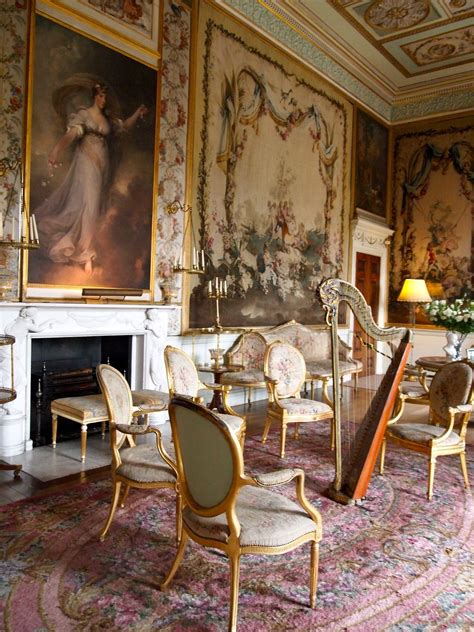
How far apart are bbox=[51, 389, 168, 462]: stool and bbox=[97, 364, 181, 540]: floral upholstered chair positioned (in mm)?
998

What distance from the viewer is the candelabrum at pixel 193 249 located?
577 cm

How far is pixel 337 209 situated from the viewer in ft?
28.9

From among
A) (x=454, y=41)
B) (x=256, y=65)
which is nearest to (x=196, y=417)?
(x=256, y=65)

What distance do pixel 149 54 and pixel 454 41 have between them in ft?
17.7

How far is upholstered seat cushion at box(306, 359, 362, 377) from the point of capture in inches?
263

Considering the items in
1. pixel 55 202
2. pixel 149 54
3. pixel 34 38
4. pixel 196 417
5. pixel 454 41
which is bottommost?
pixel 196 417

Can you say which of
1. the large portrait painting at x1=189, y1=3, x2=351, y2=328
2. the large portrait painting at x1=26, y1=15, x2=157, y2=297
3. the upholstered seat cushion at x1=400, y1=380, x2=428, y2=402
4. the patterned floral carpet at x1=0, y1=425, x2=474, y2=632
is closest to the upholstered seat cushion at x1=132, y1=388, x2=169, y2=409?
the patterned floral carpet at x1=0, y1=425, x2=474, y2=632

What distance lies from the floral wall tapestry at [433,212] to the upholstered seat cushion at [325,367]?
3139 millimetres

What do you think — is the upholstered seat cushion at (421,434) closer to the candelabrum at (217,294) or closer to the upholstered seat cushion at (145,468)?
the upholstered seat cushion at (145,468)

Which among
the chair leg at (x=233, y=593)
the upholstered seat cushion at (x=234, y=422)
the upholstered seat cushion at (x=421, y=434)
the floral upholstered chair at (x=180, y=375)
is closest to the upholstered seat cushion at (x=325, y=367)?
the upholstered seat cushion at (x=421, y=434)

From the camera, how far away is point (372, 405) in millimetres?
3547

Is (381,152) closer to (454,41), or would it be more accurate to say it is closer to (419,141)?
(419,141)

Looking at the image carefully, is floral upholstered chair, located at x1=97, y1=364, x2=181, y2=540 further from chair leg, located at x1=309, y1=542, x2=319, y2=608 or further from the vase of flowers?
the vase of flowers

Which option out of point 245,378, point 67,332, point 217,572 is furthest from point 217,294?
point 217,572
